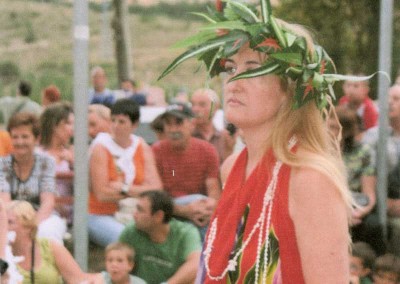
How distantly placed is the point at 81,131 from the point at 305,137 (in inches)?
100

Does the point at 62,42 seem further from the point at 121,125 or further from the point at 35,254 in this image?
the point at 35,254

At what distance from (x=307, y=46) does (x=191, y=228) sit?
8.96ft

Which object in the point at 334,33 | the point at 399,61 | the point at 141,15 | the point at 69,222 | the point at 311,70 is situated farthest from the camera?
the point at 334,33

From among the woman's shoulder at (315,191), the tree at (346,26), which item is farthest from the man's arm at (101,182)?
the woman's shoulder at (315,191)

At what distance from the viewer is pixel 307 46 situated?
9.45ft

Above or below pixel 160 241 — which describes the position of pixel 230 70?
above

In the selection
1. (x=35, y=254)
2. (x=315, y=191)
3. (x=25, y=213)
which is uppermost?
(x=315, y=191)

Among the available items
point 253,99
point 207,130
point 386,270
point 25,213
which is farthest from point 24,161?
point 253,99

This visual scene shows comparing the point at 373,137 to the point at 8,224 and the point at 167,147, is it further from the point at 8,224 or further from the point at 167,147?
the point at 8,224

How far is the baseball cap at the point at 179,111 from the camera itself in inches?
235

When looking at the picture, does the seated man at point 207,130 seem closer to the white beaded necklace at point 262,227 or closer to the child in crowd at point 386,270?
the child in crowd at point 386,270

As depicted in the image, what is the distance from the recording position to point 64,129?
19.9 feet

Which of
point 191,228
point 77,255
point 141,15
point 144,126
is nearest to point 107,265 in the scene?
point 77,255

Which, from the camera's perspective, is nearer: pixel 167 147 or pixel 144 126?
pixel 167 147
